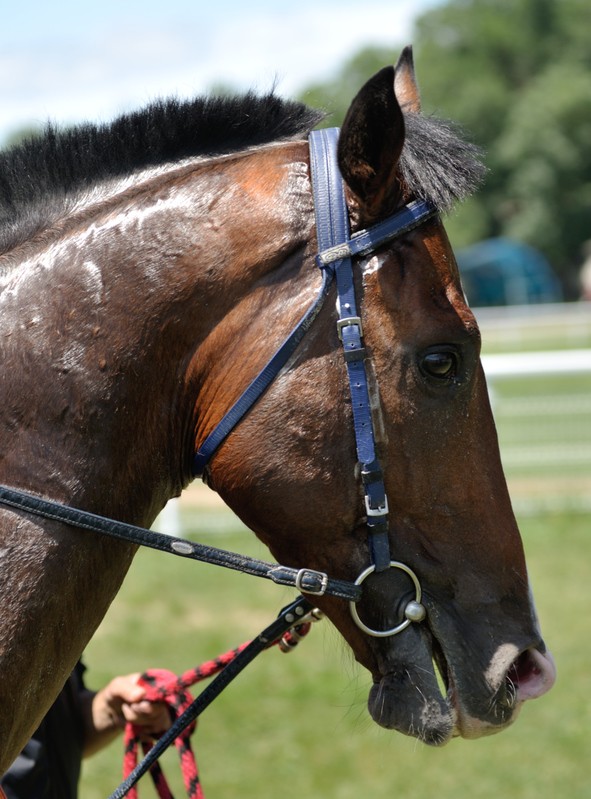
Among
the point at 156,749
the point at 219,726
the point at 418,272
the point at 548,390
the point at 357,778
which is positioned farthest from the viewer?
the point at 548,390

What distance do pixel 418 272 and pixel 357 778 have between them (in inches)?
147

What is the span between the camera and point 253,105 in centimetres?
237

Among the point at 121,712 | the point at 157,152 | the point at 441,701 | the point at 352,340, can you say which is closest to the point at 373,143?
the point at 352,340

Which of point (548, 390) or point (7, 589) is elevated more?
point (7, 589)

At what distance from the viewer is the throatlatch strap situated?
204cm

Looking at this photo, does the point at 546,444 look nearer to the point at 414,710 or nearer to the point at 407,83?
the point at 407,83

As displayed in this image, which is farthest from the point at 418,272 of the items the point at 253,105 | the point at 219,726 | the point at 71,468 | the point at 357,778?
the point at 219,726

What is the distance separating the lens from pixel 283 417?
206cm

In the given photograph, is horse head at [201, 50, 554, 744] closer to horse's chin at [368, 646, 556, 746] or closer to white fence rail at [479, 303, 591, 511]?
horse's chin at [368, 646, 556, 746]

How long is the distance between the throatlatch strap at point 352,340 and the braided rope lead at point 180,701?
0.60 meters

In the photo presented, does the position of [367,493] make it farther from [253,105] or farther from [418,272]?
[253,105]

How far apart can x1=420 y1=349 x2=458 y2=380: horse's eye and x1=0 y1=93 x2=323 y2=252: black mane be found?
681mm

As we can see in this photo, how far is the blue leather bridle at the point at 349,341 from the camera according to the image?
2037 mm

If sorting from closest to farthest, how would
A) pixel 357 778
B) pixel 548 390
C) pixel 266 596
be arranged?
1. pixel 357 778
2. pixel 266 596
3. pixel 548 390
